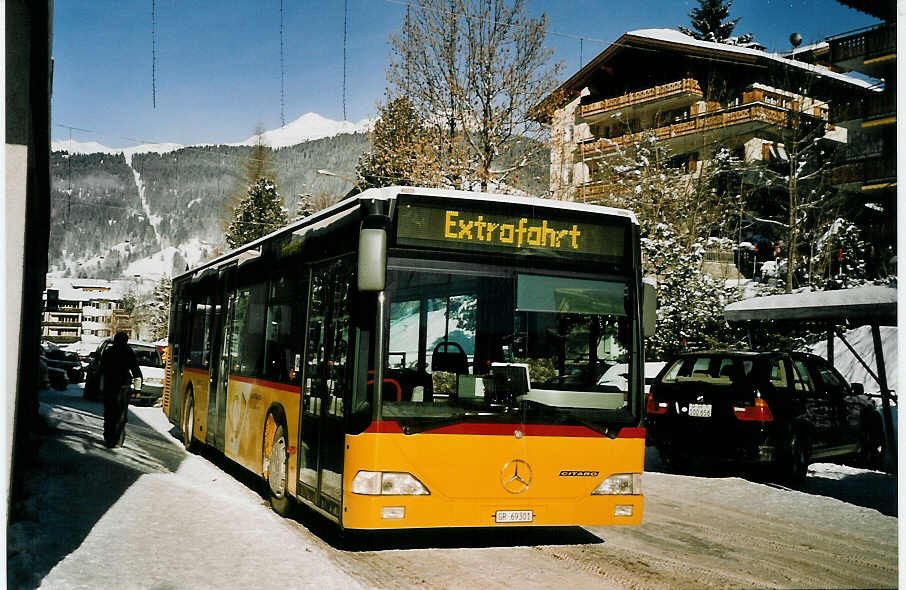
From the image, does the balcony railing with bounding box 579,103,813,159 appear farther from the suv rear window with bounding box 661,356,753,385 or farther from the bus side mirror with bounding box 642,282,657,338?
the bus side mirror with bounding box 642,282,657,338

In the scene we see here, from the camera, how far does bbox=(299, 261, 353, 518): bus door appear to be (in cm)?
820

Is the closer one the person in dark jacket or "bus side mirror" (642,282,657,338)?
"bus side mirror" (642,282,657,338)

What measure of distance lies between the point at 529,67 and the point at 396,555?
71.9 ft

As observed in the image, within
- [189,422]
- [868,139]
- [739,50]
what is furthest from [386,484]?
[739,50]

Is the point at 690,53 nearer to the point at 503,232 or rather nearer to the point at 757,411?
the point at 757,411

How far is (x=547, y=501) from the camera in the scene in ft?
27.1

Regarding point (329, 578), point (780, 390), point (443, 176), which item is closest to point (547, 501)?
point (329, 578)

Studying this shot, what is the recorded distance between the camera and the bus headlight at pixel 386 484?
304 inches

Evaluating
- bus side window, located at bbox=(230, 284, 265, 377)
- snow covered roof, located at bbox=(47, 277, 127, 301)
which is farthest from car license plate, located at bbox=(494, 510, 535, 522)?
snow covered roof, located at bbox=(47, 277, 127, 301)

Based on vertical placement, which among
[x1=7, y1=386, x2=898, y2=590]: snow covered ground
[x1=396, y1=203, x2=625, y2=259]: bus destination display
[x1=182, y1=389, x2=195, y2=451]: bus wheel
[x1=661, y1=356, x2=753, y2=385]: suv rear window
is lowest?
[x1=7, y1=386, x2=898, y2=590]: snow covered ground

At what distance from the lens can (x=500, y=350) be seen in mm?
8109

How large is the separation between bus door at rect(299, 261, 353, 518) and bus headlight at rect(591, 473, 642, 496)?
2.30m

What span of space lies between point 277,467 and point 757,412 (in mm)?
6891

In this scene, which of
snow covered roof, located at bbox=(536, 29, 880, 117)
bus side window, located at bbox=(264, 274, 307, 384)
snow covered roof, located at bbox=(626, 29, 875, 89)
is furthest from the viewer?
snow covered roof, located at bbox=(626, 29, 875, 89)
